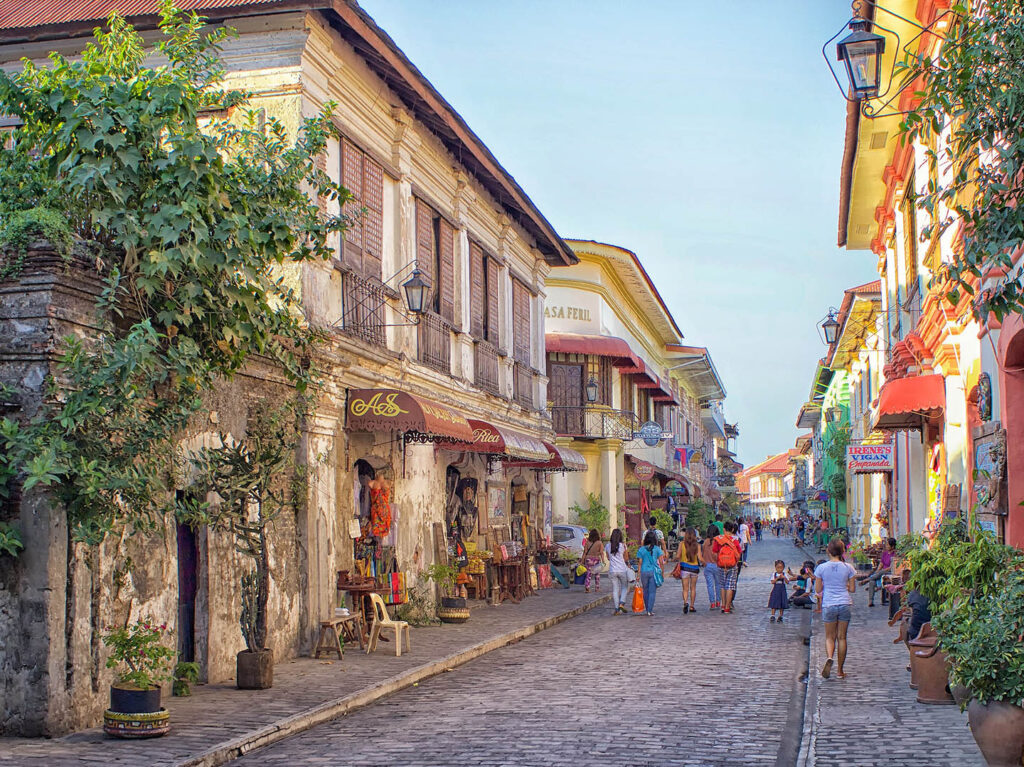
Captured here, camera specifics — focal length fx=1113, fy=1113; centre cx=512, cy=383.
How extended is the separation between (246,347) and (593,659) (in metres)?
6.04

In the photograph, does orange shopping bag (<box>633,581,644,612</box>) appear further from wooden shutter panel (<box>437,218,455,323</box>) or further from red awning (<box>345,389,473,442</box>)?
red awning (<box>345,389,473,442</box>)

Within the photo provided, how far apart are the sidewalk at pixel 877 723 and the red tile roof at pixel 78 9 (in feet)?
30.5

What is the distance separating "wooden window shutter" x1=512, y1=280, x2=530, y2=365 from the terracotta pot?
615 inches

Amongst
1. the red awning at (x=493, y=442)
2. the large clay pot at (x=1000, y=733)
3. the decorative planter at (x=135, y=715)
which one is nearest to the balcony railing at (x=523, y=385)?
the red awning at (x=493, y=442)

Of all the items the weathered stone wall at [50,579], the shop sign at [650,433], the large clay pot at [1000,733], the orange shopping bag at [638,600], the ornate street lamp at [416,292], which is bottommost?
the orange shopping bag at [638,600]

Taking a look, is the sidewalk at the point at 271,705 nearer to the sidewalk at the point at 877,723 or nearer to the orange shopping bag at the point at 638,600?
the sidewalk at the point at 877,723

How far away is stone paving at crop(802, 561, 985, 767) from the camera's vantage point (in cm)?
754

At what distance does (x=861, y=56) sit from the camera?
9891 mm

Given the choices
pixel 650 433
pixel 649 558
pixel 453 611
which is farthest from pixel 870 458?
pixel 453 611

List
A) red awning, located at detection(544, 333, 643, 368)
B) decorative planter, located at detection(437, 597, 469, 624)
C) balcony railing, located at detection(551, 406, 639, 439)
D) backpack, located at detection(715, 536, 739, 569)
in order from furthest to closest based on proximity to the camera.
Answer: balcony railing, located at detection(551, 406, 639, 439), red awning, located at detection(544, 333, 643, 368), backpack, located at detection(715, 536, 739, 569), decorative planter, located at detection(437, 597, 469, 624)

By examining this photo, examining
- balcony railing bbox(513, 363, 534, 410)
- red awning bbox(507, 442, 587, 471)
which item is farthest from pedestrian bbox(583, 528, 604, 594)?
balcony railing bbox(513, 363, 534, 410)

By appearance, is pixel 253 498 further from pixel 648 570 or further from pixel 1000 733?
pixel 648 570

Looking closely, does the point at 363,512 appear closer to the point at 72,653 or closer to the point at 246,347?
the point at 246,347

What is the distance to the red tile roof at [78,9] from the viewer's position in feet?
43.0
